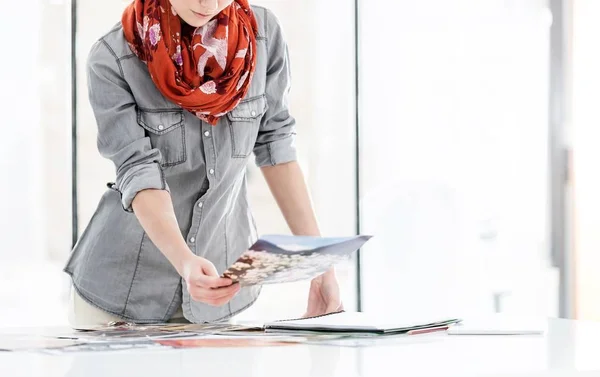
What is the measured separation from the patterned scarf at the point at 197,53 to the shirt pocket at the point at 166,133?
0.04 m

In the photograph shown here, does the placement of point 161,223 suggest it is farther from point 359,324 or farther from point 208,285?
point 359,324

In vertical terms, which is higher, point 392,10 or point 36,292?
point 392,10

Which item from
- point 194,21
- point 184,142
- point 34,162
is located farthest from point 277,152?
point 34,162

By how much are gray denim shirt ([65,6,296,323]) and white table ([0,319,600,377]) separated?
0.71m

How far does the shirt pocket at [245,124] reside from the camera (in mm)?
1554

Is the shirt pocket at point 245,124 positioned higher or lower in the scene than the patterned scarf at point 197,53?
lower

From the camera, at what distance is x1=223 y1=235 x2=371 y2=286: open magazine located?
2.83 ft

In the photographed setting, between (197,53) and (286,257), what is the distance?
774 millimetres

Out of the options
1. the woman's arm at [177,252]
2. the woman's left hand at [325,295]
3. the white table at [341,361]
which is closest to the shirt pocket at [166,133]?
the woman's arm at [177,252]

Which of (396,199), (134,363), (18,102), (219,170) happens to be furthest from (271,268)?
(18,102)

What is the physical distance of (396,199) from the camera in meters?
3.28

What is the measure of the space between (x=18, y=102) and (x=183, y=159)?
2175mm

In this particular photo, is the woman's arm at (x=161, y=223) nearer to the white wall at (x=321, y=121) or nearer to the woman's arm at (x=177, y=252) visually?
the woman's arm at (x=177, y=252)

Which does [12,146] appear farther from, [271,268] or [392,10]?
[271,268]
